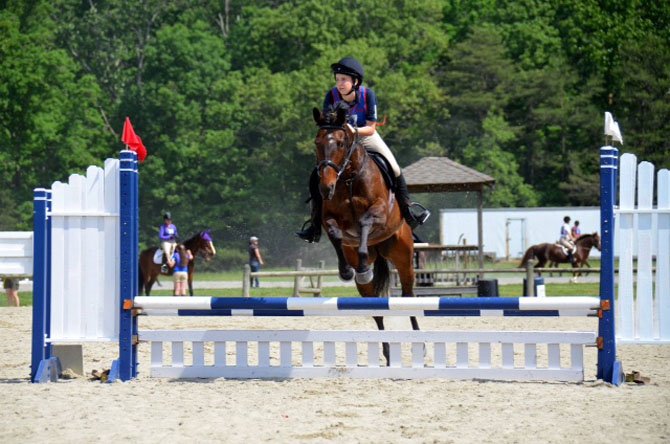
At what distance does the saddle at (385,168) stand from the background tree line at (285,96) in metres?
30.7

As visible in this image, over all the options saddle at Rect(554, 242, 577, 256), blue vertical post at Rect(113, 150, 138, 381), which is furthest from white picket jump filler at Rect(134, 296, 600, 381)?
saddle at Rect(554, 242, 577, 256)

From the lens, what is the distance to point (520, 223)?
39594 mm

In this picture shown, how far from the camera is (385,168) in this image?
874cm

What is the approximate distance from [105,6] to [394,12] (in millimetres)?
15152

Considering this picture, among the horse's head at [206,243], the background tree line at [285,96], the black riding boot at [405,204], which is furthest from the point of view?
the background tree line at [285,96]

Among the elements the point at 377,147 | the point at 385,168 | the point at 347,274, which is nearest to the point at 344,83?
the point at 377,147

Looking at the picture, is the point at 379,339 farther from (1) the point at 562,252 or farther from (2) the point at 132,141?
(1) the point at 562,252

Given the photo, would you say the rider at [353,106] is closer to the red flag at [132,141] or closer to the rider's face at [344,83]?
the rider's face at [344,83]

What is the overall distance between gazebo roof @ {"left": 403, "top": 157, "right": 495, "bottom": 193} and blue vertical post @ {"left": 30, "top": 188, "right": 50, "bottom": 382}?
542 inches

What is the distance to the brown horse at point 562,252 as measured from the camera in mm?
28109

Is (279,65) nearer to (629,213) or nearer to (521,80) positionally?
(521,80)

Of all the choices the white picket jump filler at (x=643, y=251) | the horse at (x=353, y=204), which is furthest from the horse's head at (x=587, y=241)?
the white picket jump filler at (x=643, y=251)

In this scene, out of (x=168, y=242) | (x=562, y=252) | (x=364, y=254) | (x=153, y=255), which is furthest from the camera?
(x=562, y=252)

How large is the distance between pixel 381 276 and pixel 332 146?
6.17 feet
